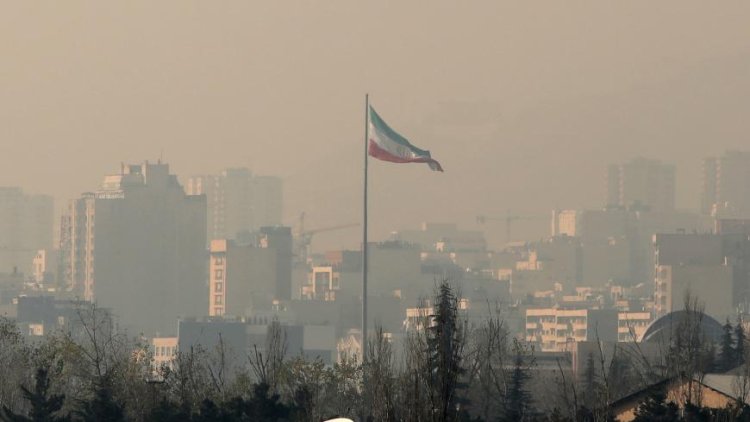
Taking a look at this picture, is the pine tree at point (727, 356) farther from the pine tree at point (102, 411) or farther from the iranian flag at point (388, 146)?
the pine tree at point (102, 411)

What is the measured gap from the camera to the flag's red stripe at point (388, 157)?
94.7 metres

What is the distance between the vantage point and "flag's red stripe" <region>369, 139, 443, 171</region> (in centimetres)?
9469

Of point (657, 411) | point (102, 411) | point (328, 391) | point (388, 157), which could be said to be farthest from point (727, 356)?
point (102, 411)

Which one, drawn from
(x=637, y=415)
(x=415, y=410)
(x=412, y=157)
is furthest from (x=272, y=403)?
(x=412, y=157)

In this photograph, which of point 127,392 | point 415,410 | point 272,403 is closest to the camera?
point 415,410

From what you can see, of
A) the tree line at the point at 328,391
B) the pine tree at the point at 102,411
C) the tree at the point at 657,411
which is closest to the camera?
the tree line at the point at 328,391

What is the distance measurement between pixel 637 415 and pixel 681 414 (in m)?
2.36

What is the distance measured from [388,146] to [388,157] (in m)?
2.18

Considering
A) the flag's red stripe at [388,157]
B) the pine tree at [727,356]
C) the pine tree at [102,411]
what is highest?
the flag's red stripe at [388,157]

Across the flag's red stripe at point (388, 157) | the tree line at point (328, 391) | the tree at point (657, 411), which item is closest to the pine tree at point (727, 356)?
the tree line at point (328, 391)

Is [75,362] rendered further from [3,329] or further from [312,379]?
[312,379]

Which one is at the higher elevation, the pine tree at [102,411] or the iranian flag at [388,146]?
the iranian flag at [388,146]

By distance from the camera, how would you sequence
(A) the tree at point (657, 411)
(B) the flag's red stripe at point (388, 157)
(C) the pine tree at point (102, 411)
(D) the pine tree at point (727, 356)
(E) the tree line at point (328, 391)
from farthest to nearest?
1. (B) the flag's red stripe at point (388, 157)
2. (D) the pine tree at point (727, 356)
3. (A) the tree at point (657, 411)
4. (C) the pine tree at point (102, 411)
5. (E) the tree line at point (328, 391)

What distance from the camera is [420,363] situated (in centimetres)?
4306
